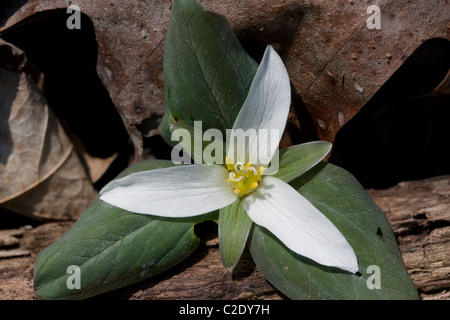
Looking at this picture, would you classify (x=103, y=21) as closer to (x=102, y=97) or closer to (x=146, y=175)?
(x=102, y=97)

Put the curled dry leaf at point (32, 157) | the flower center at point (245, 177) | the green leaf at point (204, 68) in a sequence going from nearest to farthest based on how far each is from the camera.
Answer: the green leaf at point (204, 68)
the flower center at point (245, 177)
the curled dry leaf at point (32, 157)

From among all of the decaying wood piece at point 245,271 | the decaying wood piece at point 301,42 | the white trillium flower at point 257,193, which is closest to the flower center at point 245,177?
the white trillium flower at point 257,193

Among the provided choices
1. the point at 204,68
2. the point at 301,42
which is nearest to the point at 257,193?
the point at 204,68

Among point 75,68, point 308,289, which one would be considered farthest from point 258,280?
point 75,68

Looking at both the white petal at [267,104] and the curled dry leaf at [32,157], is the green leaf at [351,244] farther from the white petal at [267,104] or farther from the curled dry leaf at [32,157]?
the curled dry leaf at [32,157]


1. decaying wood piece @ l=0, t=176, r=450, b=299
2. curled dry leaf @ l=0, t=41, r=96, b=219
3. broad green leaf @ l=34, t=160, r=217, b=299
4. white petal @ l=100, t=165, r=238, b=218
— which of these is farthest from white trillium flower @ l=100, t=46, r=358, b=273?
curled dry leaf @ l=0, t=41, r=96, b=219

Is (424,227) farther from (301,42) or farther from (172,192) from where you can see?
(172,192)

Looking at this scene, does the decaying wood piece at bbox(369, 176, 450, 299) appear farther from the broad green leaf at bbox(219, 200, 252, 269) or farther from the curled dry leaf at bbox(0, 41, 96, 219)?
the curled dry leaf at bbox(0, 41, 96, 219)
